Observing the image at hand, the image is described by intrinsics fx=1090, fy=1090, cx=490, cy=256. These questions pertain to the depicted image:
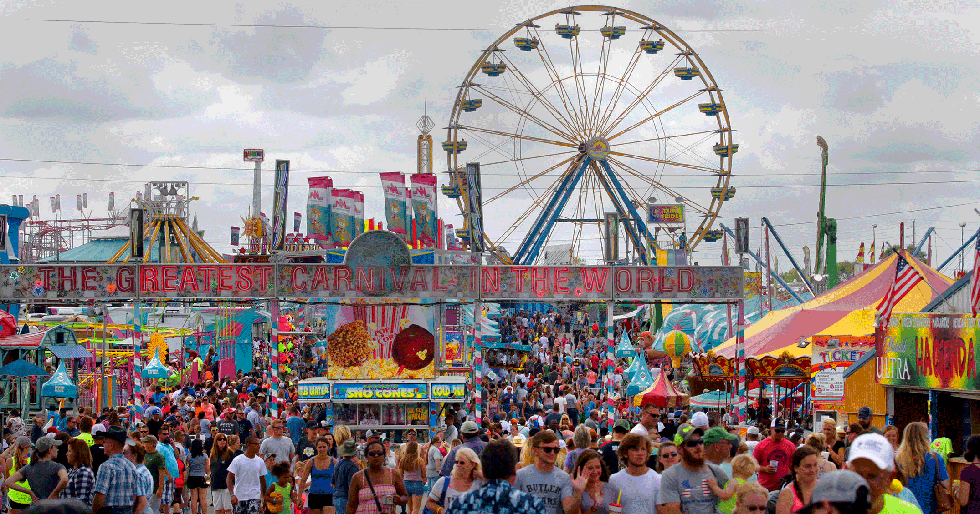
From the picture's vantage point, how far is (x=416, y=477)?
9.72m

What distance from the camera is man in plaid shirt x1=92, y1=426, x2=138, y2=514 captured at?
8.36 m

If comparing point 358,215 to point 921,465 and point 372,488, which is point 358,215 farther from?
point 921,465

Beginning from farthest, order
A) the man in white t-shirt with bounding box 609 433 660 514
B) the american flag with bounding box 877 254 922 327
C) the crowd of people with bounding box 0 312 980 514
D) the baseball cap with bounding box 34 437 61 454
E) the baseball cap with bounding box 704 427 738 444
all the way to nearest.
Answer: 1. the american flag with bounding box 877 254 922 327
2. the baseball cap with bounding box 34 437 61 454
3. the baseball cap with bounding box 704 427 738 444
4. the man in white t-shirt with bounding box 609 433 660 514
5. the crowd of people with bounding box 0 312 980 514

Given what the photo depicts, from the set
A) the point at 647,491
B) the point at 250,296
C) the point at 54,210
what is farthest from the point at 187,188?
the point at 54,210

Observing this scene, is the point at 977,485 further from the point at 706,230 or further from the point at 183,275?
the point at 706,230

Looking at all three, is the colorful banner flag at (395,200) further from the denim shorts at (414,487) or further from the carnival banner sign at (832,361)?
the denim shorts at (414,487)

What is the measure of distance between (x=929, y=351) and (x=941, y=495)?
23.2ft

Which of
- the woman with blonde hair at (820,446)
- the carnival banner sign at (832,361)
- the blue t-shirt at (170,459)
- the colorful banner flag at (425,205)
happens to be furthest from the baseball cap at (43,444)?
the colorful banner flag at (425,205)

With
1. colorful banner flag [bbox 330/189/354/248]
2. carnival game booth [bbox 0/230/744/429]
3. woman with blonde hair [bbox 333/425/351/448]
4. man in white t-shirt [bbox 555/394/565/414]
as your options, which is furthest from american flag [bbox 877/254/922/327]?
colorful banner flag [bbox 330/189/354/248]

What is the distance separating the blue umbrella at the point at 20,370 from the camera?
22156mm

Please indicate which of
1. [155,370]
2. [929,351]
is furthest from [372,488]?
[155,370]

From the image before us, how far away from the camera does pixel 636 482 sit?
6789 millimetres

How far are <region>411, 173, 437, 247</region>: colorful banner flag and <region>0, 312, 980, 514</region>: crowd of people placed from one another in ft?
37.8

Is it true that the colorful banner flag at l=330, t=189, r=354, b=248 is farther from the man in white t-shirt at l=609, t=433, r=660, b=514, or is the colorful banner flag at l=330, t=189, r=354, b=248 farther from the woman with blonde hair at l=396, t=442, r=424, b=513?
the man in white t-shirt at l=609, t=433, r=660, b=514
